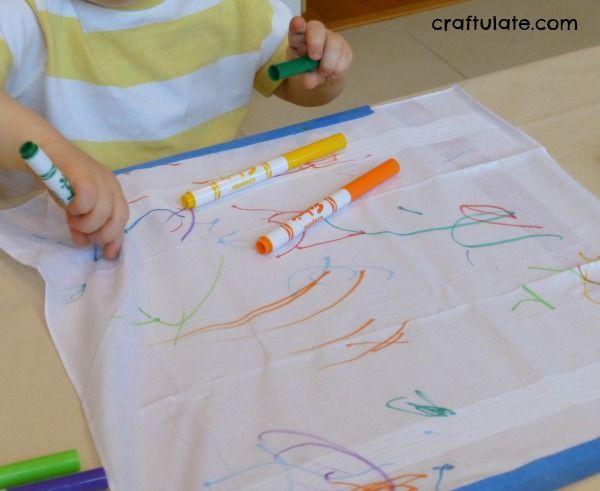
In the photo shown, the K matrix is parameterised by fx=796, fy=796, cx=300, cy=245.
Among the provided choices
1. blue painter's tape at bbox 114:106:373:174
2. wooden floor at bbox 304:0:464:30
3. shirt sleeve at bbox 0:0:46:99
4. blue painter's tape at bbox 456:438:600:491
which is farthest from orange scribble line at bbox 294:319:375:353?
wooden floor at bbox 304:0:464:30

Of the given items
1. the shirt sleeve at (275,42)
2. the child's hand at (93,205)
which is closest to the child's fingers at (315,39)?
the shirt sleeve at (275,42)

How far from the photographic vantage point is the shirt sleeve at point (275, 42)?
2.57 ft

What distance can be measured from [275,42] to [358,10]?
1.08 metres

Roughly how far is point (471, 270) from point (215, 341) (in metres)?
0.17

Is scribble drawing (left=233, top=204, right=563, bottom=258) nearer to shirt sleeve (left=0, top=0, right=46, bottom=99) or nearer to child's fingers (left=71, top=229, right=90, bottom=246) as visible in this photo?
child's fingers (left=71, top=229, right=90, bottom=246)

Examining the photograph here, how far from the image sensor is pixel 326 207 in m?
0.55

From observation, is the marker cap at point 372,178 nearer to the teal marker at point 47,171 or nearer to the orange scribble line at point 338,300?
the orange scribble line at point 338,300

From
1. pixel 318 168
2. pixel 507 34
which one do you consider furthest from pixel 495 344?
pixel 507 34

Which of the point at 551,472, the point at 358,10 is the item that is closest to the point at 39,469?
the point at 551,472

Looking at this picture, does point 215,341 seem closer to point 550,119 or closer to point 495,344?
point 495,344

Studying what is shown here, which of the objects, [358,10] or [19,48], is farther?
[358,10]

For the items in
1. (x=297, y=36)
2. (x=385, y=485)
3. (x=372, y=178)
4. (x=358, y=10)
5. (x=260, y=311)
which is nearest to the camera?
(x=385, y=485)

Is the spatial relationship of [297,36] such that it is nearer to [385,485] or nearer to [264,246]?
[264,246]

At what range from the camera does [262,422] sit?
1.32 feet
